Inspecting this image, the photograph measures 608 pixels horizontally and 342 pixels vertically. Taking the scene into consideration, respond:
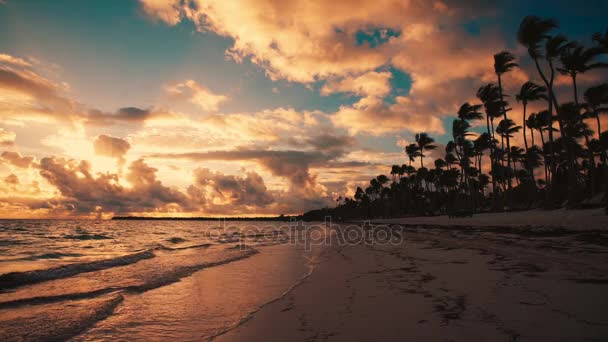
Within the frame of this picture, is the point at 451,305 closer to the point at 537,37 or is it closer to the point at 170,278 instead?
the point at 170,278

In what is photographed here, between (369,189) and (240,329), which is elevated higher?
(369,189)

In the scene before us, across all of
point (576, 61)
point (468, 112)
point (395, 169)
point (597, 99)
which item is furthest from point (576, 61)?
point (395, 169)

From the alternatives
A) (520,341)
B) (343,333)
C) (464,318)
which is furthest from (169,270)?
(520,341)

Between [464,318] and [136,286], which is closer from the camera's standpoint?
[464,318]

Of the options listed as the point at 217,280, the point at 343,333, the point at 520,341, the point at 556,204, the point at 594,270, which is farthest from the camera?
the point at 556,204

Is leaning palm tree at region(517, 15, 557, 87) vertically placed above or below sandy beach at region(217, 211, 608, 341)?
above

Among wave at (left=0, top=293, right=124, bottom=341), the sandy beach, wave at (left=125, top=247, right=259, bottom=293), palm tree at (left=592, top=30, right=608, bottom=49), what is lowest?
wave at (left=125, top=247, right=259, bottom=293)

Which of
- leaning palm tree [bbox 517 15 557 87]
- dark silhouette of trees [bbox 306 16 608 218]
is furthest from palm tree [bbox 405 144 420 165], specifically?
leaning palm tree [bbox 517 15 557 87]

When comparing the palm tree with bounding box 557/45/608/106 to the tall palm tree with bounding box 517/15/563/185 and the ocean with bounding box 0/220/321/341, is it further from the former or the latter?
the ocean with bounding box 0/220/321/341

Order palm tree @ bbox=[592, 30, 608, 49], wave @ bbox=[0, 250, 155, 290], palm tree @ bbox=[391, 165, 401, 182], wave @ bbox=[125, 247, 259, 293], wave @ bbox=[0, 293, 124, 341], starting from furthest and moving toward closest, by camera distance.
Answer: palm tree @ bbox=[391, 165, 401, 182]
palm tree @ bbox=[592, 30, 608, 49]
wave @ bbox=[0, 250, 155, 290]
wave @ bbox=[125, 247, 259, 293]
wave @ bbox=[0, 293, 124, 341]

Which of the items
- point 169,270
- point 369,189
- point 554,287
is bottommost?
point 169,270

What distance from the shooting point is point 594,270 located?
23.1ft

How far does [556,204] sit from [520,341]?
3823 cm

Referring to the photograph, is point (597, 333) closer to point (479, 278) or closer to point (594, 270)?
point (479, 278)
